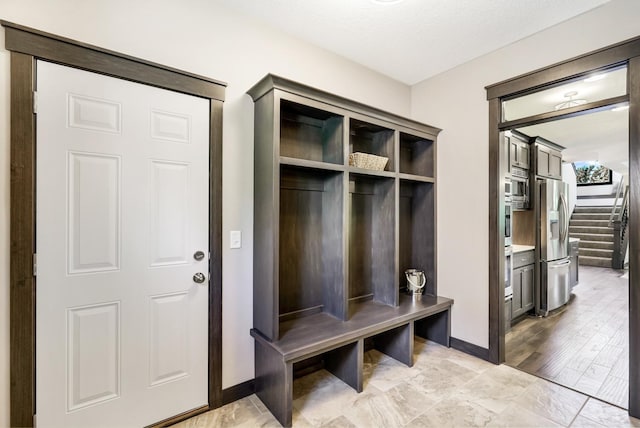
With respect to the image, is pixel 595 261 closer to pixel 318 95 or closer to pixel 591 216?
pixel 591 216

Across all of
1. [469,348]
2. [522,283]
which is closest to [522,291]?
[522,283]

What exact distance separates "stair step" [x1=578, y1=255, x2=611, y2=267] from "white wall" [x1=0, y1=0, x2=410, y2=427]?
27.8 feet

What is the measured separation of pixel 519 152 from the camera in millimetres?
3814

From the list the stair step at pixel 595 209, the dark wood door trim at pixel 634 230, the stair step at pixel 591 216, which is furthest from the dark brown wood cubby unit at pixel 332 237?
the stair step at pixel 595 209

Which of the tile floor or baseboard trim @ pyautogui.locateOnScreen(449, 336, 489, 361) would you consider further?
baseboard trim @ pyautogui.locateOnScreen(449, 336, 489, 361)

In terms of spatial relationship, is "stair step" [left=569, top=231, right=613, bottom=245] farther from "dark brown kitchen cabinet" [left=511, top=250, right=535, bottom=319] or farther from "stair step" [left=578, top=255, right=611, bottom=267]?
"dark brown kitchen cabinet" [left=511, top=250, right=535, bottom=319]

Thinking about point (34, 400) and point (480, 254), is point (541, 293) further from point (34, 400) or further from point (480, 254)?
point (34, 400)

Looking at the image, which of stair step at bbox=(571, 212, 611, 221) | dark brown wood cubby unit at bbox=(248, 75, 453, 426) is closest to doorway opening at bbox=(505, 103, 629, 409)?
stair step at bbox=(571, 212, 611, 221)

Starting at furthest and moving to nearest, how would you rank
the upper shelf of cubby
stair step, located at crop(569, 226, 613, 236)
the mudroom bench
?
1. stair step, located at crop(569, 226, 613, 236)
2. the upper shelf of cubby
3. the mudroom bench

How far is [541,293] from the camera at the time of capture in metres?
3.99

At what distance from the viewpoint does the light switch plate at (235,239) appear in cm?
217

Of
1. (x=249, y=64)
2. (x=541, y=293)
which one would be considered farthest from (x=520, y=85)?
(x=541, y=293)

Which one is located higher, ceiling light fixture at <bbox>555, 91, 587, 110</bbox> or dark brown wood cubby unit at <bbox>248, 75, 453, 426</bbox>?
ceiling light fixture at <bbox>555, 91, 587, 110</bbox>

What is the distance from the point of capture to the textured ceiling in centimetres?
212
